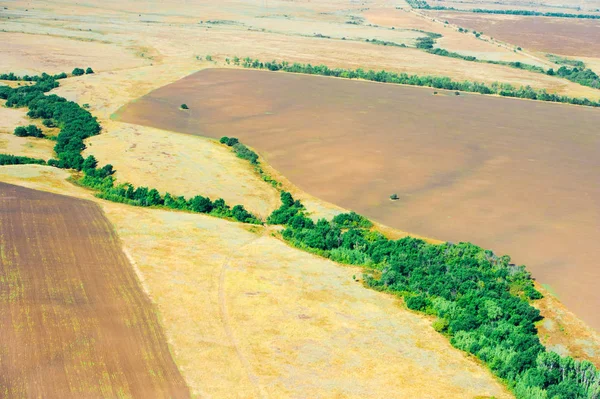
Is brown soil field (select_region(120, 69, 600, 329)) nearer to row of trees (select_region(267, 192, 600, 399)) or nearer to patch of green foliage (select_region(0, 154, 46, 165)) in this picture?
row of trees (select_region(267, 192, 600, 399))

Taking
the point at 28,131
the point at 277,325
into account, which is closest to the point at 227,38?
the point at 28,131

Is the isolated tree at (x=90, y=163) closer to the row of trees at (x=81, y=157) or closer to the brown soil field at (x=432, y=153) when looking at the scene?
the row of trees at (x=81, y=157)

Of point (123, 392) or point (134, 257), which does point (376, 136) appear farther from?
point (123, 392)

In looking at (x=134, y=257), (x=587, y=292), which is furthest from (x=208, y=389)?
(x=587, y=292)

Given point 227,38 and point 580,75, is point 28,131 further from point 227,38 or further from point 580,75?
point 580,75

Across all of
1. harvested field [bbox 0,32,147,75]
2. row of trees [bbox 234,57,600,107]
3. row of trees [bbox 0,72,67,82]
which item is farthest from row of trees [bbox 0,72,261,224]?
row of trees [bbox 234,57,600,107]

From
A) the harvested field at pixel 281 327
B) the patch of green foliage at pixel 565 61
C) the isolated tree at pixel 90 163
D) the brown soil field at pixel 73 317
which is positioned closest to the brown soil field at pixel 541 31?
the patch of green foliage at pixel 565 61
